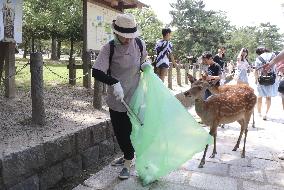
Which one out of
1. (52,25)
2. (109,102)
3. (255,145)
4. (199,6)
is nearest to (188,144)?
(109,102)

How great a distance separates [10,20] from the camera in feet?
20.8

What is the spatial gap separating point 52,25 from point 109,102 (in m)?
28.2

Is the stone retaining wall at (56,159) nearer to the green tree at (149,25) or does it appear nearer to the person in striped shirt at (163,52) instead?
the person in striped shirt at (163,52)

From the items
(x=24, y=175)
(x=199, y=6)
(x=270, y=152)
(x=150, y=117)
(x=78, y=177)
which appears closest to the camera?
(x=24, y=175)

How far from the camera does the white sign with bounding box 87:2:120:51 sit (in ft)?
26.4

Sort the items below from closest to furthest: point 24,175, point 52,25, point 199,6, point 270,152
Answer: point 24,175 < point 270,152 < point 52,25 < point 199,6

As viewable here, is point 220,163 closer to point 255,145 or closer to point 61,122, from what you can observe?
point 255,145

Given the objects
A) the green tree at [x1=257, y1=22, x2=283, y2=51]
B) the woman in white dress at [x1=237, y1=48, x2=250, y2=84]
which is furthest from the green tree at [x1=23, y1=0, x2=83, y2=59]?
the green tree at [x1=257, y1=22, x2=283, y2=51]

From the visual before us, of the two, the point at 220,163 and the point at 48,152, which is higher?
the point at 48,152

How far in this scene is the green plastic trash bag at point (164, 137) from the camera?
3.82m

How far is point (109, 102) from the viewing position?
425 cm

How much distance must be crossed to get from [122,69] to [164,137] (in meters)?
0.94

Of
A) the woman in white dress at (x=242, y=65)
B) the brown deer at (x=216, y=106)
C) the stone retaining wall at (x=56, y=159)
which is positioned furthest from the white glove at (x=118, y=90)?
the woman in white dress at (x=242, y=65)

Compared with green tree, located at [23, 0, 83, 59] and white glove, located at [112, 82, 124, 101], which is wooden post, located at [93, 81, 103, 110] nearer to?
white glove, located at [112, 82, 124, 101]
